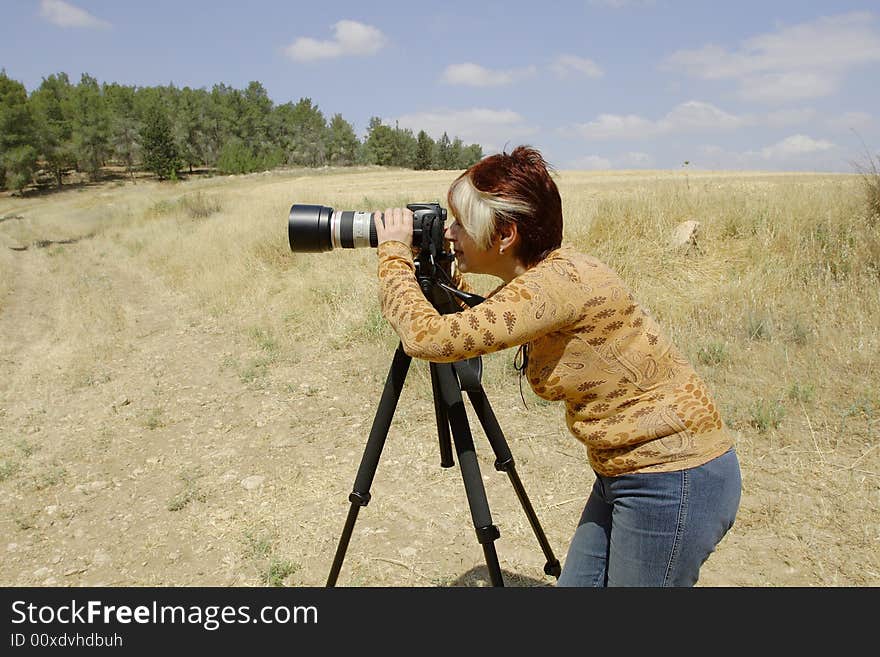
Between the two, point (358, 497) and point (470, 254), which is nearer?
point (470, 254)

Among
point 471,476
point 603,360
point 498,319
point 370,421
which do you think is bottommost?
point 370,421

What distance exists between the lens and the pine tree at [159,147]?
203 ft

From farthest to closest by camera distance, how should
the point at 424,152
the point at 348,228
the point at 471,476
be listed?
1. the point at 424,152
2. the point at 471,476
3. the point at 348,228

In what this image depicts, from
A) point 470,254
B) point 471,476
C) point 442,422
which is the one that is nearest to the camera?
point 470,254

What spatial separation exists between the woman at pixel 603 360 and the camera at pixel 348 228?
0.20 metres

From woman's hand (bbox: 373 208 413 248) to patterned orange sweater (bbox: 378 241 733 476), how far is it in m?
0.13

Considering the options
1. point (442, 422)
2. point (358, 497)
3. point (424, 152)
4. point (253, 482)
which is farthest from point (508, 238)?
point (424, 152)

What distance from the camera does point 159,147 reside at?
205 ft

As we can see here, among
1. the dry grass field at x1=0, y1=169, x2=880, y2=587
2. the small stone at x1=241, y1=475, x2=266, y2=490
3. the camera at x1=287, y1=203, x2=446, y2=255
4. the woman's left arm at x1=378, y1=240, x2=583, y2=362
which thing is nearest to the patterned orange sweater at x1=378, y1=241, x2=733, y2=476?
the woman's left arm at x1=378, y1=240, x2=583, y2=362

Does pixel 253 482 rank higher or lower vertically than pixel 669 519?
lower

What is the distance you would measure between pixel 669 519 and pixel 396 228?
1053 millimetres

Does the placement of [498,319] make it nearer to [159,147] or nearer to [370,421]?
[370,421]

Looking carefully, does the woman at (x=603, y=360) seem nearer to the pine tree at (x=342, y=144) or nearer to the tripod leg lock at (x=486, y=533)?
the tripod leg lock at (x=486, y=533)

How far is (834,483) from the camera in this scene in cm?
328
